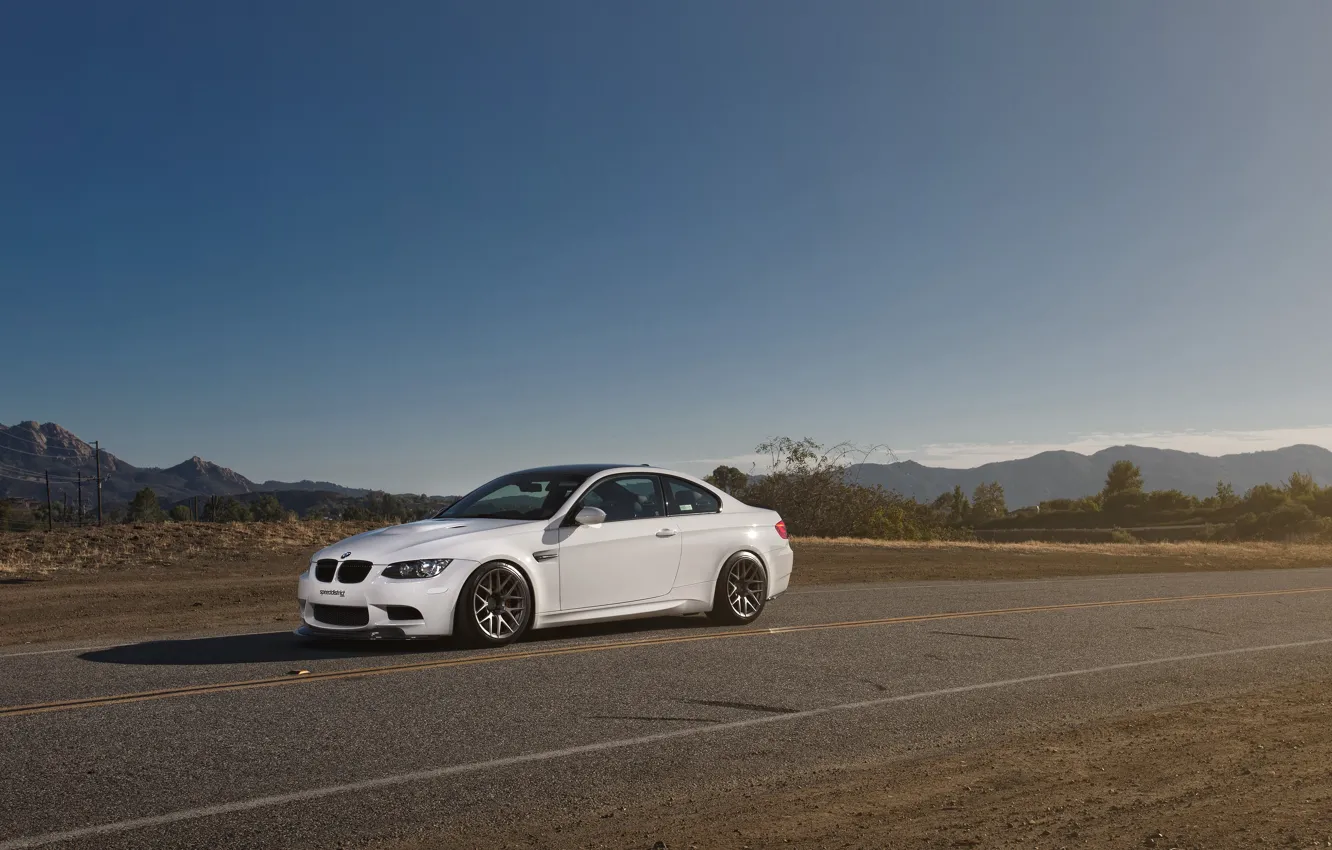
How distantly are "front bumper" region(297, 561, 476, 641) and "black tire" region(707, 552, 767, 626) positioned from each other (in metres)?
2.99

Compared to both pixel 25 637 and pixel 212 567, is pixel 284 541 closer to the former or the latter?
pixel 212 567

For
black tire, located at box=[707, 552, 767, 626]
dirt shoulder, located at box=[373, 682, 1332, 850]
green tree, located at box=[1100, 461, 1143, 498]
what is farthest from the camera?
green tree, located at box=[1100, 461, 1143, 498]

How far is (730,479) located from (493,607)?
167 ft

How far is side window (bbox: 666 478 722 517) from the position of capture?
1086 centimetres

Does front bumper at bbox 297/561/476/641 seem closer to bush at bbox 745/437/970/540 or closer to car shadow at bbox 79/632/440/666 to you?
car shadow at bbox 79/632/440/666

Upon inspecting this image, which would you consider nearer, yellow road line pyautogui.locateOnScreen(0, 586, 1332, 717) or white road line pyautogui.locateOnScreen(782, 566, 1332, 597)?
yellow road line pyautogui.locateOnScreen(0, 586, 1332, 717)

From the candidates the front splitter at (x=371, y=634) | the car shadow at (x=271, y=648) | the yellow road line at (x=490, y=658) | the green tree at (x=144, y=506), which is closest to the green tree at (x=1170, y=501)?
the green tree at (x=144, y=506)

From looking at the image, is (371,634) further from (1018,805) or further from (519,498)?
(1018,805)

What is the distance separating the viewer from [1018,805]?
483 cm

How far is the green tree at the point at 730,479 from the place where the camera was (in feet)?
187

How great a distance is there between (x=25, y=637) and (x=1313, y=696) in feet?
40.4

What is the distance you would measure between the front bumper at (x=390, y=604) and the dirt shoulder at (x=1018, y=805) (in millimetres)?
4314

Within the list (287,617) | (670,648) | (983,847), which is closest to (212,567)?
(287,617)

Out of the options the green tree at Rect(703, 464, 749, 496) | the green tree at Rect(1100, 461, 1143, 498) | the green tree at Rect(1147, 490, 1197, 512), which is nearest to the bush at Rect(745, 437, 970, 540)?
the green tree at Rect(703, 464, 749, 496)
